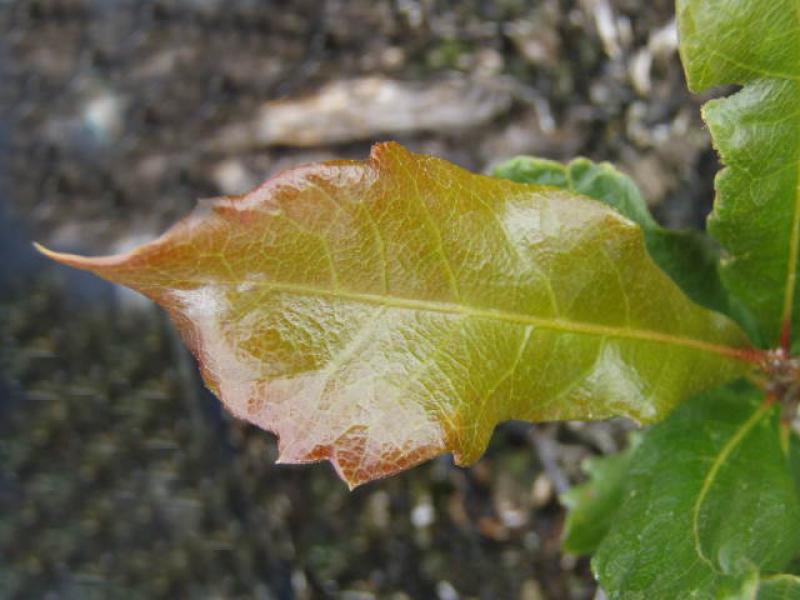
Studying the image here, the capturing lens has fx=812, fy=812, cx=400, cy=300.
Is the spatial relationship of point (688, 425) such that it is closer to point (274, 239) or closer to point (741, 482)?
point (741, 482)

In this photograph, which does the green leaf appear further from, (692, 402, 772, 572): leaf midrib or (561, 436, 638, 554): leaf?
(561, 436, 638, 554): leaf

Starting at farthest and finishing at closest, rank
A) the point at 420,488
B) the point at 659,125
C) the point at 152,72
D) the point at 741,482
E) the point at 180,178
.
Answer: the point at 152,72, the point at 180,178, the point at 420,488, the point at 659,125, the point at 741,482

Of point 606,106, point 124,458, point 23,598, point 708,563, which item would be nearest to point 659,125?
point 606,106

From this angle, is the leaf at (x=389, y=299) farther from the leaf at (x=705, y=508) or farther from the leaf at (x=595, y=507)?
the leaf at (x=595, y=507)

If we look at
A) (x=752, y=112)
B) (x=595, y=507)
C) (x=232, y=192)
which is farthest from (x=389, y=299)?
(x=232, y=192)

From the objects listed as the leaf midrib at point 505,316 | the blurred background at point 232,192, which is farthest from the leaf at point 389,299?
the blurred background at point 232,192

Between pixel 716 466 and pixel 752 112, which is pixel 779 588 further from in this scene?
pixel 752 112

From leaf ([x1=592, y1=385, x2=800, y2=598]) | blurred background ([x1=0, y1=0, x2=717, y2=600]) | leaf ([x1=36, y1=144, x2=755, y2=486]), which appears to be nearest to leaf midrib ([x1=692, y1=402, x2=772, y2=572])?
leaf ([x1=592, y1=385, x2=800, y2=598])
